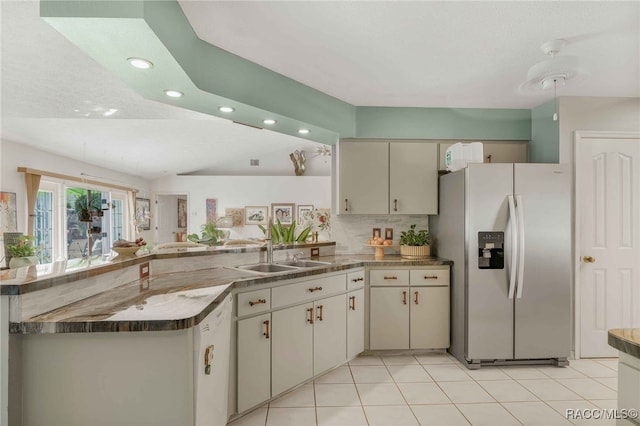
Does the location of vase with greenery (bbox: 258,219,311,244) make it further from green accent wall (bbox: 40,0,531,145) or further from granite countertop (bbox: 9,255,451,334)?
granite countertop (bbox: 9,255,451,334)

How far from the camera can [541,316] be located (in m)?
2.95

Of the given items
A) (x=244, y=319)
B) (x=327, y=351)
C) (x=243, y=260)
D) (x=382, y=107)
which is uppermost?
(x=382, y=107)

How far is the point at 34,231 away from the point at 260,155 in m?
5.42

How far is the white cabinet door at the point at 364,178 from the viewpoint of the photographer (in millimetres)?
3561

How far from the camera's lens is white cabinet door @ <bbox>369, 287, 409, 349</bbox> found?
10.5ft

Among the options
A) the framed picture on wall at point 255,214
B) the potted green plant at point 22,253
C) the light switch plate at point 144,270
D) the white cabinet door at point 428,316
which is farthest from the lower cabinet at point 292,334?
the framed picture on wall at point 255,214

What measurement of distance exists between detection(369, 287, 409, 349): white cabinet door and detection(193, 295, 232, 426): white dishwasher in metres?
1.67

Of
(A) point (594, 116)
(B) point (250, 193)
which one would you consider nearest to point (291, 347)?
(A) point (594, 116)

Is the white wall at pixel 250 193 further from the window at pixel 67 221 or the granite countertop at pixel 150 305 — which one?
the granite countertop at pixel 150 305

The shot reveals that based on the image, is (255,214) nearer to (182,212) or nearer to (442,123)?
(182,212)

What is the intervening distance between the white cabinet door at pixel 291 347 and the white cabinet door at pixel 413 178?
153cm

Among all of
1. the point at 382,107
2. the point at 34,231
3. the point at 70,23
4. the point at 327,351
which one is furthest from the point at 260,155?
the point at 70,23

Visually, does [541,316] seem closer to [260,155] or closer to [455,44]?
[455,44]

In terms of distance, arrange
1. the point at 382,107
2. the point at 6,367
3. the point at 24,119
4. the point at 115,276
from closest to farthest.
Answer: the point at 6,367 → the point at 115,276 → the point at 382,107 → the point at 24,119
